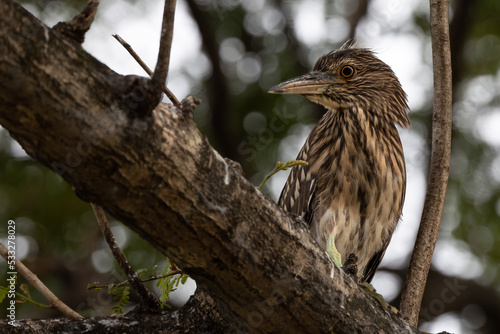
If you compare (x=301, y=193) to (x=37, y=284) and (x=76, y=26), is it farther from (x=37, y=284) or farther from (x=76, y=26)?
(x=76, y=26)

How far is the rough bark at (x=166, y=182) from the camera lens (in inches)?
54.1

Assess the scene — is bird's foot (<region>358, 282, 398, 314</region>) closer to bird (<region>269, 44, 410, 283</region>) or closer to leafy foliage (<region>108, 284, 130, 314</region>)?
bird (<region>269, 44, 410, 283</region>)

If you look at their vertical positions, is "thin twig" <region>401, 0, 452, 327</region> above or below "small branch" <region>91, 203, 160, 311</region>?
above

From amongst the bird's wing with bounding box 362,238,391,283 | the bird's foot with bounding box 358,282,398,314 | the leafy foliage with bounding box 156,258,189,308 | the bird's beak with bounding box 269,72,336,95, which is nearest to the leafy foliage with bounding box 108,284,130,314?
the leafy foliage with bounding box 156,258,189,308

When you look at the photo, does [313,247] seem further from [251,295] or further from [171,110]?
[171,110]

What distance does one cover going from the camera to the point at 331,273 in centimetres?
205

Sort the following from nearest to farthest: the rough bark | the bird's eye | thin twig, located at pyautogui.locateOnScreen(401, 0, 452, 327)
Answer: the rough bark, thin twig, located at pyautogui.locateOnScreen(401, 0, 452, 327), the bird's eye

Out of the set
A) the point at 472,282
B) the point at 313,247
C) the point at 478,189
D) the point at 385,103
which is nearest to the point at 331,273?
the point at 313,247

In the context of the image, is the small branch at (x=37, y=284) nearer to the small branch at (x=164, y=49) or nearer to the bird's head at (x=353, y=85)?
the small branch at (x=164, y=49)

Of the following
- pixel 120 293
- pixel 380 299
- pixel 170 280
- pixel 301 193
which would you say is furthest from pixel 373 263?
pixel 120 293

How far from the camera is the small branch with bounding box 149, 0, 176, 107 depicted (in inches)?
55.3

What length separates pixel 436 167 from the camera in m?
2.94

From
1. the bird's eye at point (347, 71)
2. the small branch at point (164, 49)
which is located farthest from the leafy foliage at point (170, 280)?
the bird's eye at point (347, 71)

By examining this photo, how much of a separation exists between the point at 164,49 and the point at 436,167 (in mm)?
1864
